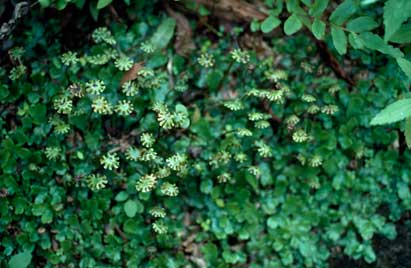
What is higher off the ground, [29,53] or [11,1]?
[11,1]

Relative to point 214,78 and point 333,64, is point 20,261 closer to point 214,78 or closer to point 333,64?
point 214,78

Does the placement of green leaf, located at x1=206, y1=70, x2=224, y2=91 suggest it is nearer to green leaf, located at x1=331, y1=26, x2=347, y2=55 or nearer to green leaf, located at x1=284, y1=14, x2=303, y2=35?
green leaf, located at x1=284, y1=14, x2=303, y2=35

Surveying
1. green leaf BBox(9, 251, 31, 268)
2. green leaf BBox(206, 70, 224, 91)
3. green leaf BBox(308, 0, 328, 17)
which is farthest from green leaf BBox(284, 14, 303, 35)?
green leaf BBox(9, 251, 31, 268)

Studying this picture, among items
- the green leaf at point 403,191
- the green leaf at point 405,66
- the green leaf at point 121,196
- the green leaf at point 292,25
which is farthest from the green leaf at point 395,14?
the green leaf at point 121,196

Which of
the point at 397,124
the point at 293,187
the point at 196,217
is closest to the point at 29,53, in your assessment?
the point at 196,217

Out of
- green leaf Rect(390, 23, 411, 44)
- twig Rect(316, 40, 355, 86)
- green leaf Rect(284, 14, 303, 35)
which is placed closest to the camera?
green leaf Rect(390, 23, 411, 44)

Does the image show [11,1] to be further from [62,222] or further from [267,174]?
[267,174]

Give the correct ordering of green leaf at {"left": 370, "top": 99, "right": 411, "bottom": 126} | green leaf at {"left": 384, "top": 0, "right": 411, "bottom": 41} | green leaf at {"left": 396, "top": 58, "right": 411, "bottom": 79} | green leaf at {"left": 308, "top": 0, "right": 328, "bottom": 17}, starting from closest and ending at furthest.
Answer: green leaf at {"left": 370, "top": 99, "right": 411, "bottom": 126}
green leaf at {"left": 384, "top": 0, "right": 411, "bottom": 41}
green leaf at {"left": 396, "top": 58, "right": 411, "bottom": 79}
green leaf at {"left": 308, "top": 0, "right": 328, "bottom": 17}
